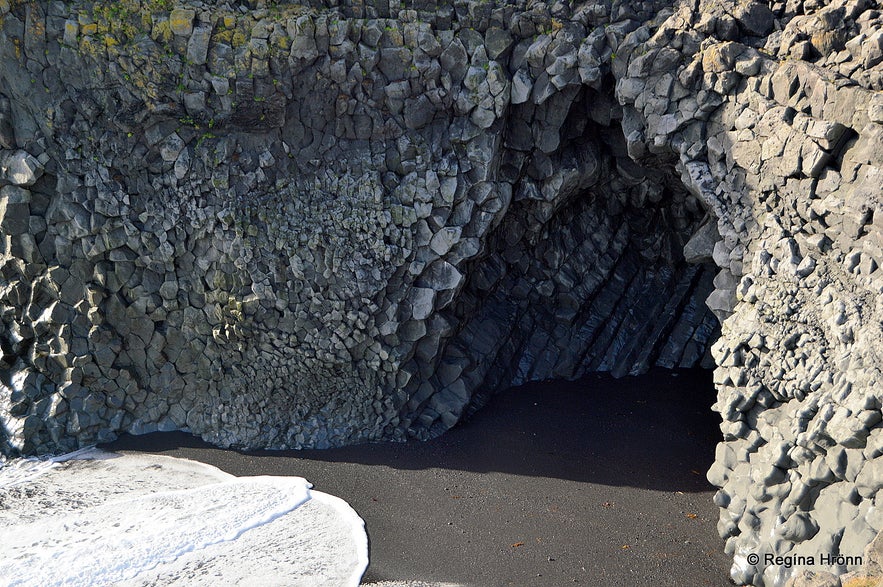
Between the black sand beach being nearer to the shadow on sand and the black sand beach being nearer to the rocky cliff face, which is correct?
the shadow on sand

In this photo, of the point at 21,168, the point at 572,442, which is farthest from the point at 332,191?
the point at 572,442

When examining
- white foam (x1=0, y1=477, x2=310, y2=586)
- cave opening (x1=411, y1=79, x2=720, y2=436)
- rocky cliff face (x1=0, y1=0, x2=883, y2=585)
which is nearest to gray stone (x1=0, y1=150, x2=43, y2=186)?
rocky cliff face (x1=0, y1=0, x2=883, y2=585)

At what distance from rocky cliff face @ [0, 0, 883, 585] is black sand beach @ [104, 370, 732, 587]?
20.1 inches

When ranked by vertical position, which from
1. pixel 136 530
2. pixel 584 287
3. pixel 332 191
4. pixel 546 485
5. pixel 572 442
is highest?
pixel 332 191

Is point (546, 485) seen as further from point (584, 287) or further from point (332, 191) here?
point (332, 191)

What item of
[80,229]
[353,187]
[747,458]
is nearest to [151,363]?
[80,229]

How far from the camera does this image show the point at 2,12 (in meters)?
10.4

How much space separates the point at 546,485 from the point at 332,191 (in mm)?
5235

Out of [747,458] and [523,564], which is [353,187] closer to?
[523,564]

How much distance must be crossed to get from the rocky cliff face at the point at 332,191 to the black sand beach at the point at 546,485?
51cm

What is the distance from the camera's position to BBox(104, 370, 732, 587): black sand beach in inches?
330

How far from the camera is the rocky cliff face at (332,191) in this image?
912 centimetres

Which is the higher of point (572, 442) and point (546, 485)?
point (572, 442)

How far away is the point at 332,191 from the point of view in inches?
420
